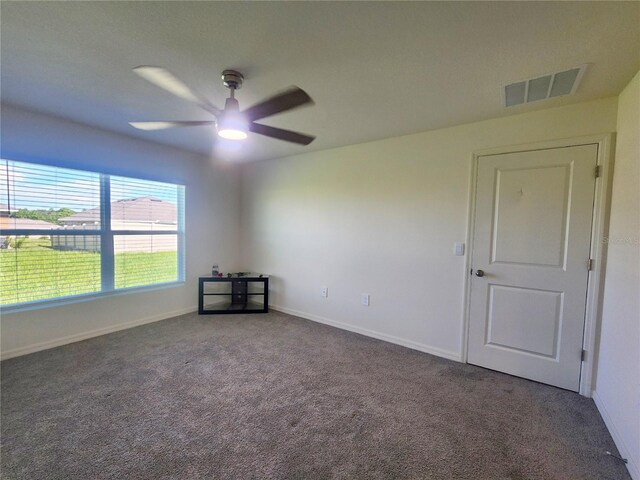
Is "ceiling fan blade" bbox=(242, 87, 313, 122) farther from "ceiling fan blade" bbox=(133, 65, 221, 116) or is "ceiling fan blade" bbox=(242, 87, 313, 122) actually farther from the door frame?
the door frame

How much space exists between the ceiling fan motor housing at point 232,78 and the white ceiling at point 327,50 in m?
0.05

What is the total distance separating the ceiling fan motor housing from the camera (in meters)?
1.81

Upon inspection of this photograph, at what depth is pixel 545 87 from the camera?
194 centimetres

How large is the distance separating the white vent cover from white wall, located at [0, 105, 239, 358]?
12.3 ft

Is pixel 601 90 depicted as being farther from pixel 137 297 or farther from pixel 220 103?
pixel 137 297

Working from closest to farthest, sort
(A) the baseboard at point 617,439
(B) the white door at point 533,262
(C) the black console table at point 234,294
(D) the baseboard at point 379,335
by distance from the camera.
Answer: (A) the baseboard at point 617,439 < (B) the white door at point 533,262 < (D) the baseboard at point 379,335 < (C) the black console table at point 234,294

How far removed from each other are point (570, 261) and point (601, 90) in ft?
4.13

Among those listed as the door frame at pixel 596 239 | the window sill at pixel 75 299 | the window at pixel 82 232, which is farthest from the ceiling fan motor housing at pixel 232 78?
the window sill at pixel 75 299

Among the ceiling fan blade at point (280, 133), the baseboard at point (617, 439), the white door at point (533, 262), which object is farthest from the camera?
the white door at point (533, 262)

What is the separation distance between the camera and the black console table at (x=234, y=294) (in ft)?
13.1

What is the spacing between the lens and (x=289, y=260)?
410 cm

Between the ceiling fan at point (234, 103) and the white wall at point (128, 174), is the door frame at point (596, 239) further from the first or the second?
the white wall at point (128, 174)

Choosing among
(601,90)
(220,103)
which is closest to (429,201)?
(601,90)

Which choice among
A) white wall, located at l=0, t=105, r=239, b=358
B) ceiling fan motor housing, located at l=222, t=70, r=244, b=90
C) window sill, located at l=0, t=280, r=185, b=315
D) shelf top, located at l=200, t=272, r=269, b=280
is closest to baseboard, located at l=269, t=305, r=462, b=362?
shelf top, located at l=200, t=272, r=269, b=280
